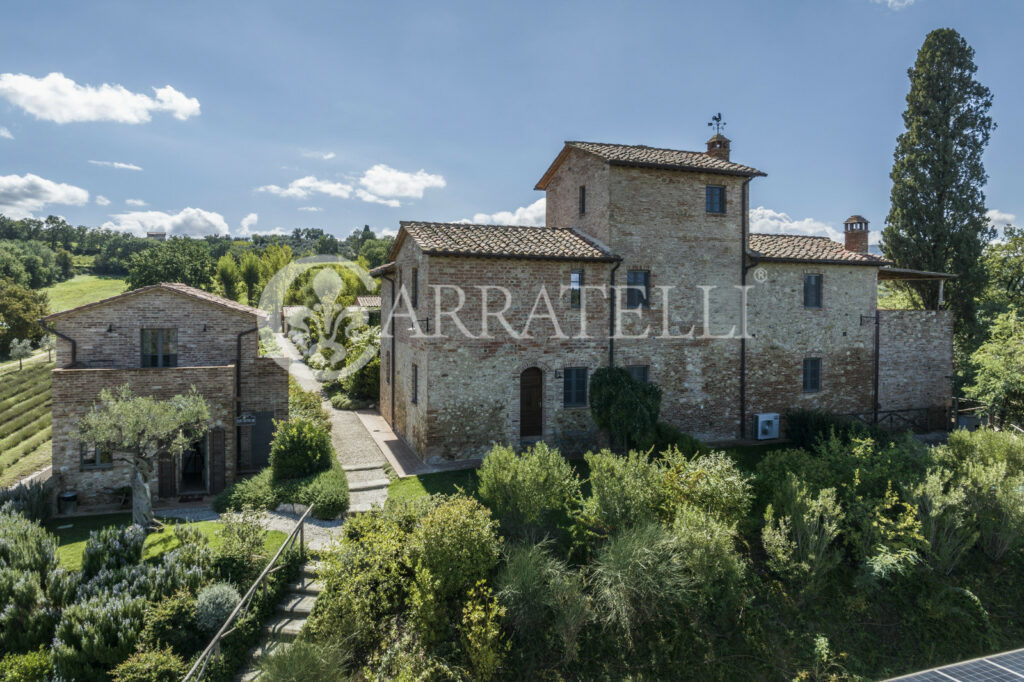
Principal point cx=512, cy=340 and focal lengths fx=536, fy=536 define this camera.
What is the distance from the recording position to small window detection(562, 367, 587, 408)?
16.6 metres

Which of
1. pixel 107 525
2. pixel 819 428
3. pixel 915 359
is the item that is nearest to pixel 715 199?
A: pixel 819 428

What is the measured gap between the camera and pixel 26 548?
397 inches

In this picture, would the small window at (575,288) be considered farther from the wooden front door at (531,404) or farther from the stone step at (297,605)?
the stone step at (297,605)

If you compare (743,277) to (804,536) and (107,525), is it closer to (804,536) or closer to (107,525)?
(804,536)

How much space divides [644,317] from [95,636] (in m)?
15.0

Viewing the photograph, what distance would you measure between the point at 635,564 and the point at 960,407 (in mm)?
24072

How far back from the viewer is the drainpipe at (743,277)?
60.4 feet

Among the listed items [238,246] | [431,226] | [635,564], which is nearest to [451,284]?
[431,226]

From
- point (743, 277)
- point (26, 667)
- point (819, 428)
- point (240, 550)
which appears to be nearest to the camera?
point (26, 667)

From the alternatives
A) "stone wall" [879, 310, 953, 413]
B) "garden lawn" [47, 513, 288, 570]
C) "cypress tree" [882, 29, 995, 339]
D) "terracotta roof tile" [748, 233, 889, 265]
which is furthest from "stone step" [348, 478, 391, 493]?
"cypress tree" [882, 29, 995, 339]

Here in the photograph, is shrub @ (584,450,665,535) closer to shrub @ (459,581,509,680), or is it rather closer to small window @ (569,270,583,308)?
shrub @ (459,581,509,680)

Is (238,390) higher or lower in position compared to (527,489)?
higher

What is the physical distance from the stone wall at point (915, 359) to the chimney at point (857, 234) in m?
3.00

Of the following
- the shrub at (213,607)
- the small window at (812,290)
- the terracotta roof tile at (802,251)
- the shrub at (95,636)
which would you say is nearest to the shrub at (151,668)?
the shrub at (95,636)
